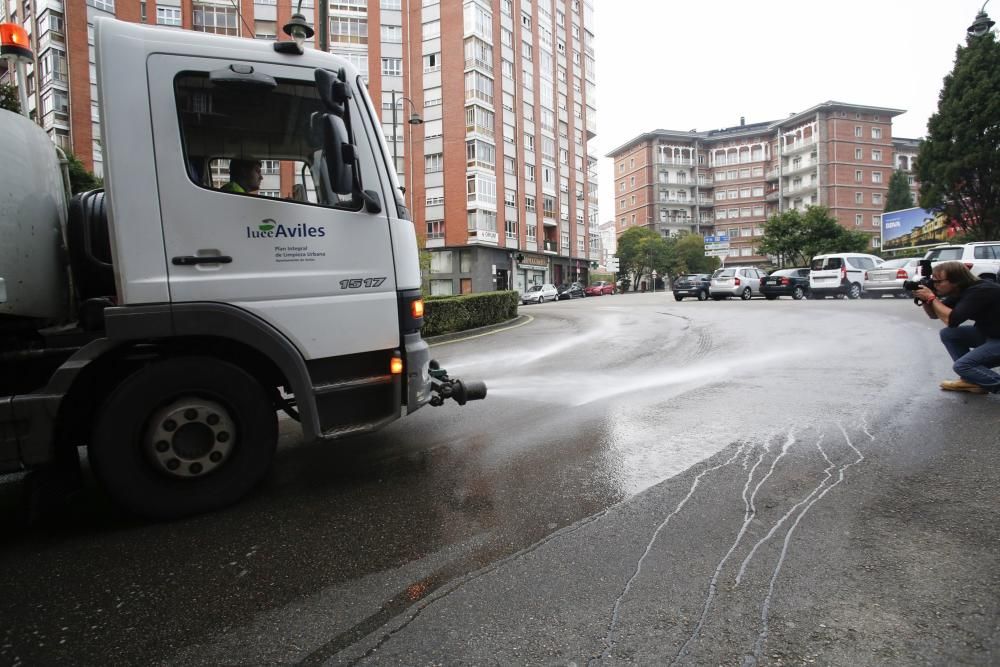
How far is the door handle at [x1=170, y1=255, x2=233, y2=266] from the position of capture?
10.6 ft

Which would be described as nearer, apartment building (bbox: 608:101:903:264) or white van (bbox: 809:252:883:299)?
white van (bbox: 809:252:883:299)

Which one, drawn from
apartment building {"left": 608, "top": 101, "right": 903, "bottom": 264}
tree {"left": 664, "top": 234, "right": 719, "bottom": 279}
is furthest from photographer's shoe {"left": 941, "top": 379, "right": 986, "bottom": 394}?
apartment building {"left": 608, "top": 101, "right": 903, "bottom": 264}

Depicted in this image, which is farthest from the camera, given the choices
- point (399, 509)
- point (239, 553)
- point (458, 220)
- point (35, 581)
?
point (458, 220)

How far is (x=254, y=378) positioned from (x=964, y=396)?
6.51 meters

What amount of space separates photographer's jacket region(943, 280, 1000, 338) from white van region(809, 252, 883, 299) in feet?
64.2

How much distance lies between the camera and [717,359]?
867 centimetres

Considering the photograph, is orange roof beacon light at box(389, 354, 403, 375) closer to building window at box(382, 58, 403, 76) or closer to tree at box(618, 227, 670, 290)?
A: building window at box(382, 58, 403, 76)

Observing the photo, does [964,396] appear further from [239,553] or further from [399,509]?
[239,553]

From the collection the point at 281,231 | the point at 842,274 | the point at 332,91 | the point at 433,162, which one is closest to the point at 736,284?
the point at 842,274

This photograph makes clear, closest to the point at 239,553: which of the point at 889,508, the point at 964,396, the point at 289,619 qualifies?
the point at 289,619

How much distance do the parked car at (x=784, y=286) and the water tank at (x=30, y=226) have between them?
25.5m

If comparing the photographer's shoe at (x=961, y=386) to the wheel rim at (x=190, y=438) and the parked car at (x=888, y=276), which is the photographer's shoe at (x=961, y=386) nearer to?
the wheel rim at (x=190, y=438)

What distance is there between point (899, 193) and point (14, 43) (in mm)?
85632

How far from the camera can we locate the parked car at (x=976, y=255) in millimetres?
18859
